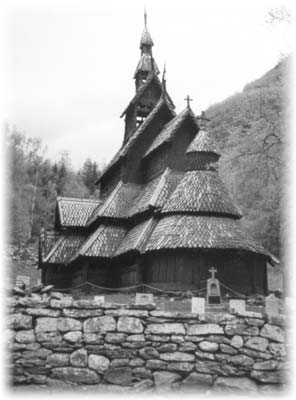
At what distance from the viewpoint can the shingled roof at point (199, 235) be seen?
19344 millimetres

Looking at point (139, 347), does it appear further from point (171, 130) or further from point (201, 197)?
point (171, 130)

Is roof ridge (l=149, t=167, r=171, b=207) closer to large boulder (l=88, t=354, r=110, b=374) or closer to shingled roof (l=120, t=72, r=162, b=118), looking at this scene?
shingled roof (l=120, t=72, r=162, b=118)

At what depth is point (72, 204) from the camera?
30391mm

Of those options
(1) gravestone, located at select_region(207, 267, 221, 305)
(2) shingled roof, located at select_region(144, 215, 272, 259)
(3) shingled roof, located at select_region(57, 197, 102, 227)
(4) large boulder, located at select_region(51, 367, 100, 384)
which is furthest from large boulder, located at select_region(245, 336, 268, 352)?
(3) shingled roof, located at select_region(57, 197, 102, 227)

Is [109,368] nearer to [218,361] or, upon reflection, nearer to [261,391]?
[218,361]

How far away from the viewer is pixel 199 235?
64.4 ft

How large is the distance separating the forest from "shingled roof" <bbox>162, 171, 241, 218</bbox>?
3.47 meters

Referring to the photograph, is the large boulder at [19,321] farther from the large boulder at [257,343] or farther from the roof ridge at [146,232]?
the roof ridge at [146,232]

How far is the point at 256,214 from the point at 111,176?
1230 centimetres

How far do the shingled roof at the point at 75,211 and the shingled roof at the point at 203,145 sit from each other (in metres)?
8.36

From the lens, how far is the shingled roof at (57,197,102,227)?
28375 mm

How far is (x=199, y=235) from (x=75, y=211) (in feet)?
37.8

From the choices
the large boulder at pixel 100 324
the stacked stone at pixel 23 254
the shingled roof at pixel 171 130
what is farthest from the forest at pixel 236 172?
the large boulder at pixel 100 324

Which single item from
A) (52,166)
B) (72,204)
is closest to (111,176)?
(72,204)
